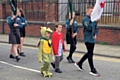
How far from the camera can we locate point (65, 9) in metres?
16.3

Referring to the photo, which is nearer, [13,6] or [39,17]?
[13,6]

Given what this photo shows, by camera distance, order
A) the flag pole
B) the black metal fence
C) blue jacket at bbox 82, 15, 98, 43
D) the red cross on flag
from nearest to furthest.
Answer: the red cross on flag
blue jacket at bbox 82, 15, 98, 43
the flag pole
the black metal fence

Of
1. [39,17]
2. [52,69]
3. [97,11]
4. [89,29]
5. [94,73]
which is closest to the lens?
[97,11]

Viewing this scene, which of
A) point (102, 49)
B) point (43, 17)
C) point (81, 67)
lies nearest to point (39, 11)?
point (43, 17)

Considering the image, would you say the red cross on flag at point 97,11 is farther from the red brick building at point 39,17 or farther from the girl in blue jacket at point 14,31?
the red brick building at point 39,17

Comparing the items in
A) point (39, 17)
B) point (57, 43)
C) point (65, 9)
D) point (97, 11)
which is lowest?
point (57, 43)

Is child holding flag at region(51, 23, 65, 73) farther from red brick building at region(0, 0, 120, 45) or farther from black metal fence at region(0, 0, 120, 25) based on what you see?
black metal fence at region(0, 0, 120, 25)

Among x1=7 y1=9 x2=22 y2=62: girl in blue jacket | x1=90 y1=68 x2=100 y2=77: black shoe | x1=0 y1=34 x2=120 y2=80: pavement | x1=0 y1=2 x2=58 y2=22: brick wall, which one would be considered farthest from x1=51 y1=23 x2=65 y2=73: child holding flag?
x1=0 y1=2 x2=58 y2=22: brick wall

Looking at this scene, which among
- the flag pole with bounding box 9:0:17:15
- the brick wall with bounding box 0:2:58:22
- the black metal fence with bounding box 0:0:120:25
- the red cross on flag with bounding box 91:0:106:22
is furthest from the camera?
the brick wall with bounding box 0:2:58:22

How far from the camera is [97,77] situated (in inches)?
272

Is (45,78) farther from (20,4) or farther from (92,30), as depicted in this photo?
(20,4)

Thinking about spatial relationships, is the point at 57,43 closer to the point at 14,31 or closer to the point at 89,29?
the point at 89,29

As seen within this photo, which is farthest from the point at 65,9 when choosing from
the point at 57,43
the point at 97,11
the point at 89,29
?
the point at 97,11

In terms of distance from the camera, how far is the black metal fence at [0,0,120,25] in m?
13.8
